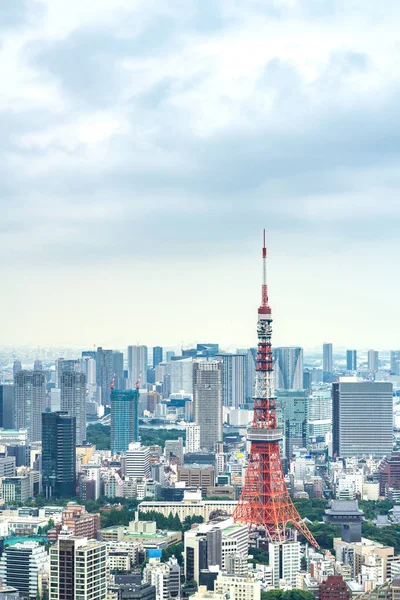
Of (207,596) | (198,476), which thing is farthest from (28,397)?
(207,596)

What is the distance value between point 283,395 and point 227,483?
1193 cm

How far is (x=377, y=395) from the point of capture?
42.2m

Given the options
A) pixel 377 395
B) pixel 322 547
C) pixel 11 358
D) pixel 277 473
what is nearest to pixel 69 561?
pixel 322 547

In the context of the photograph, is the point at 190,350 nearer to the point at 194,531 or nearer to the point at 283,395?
the point at 283,395

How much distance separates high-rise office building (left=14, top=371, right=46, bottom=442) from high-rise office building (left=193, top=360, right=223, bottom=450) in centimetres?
510

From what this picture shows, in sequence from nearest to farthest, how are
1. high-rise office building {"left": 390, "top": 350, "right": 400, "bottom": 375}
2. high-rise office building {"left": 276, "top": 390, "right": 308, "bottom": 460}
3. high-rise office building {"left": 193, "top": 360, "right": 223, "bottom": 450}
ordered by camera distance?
high-rise office building {"left": 276, "top": 390, "right": 308, "bottom": 460} → high-rise office building {"left": 193, "top": 360, "right": 223, "bottom": 450} → high-rise office building {"left": 390, "top": 350, "right": 400, "bottom": 375}

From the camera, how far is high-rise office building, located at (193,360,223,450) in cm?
4359

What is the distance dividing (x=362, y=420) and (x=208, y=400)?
6003 millimetres

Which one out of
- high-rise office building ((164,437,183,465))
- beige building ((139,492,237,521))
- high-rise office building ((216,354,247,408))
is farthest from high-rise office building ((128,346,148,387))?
beige building ((139,492,237,521))

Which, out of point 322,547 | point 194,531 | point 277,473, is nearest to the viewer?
point 194,531

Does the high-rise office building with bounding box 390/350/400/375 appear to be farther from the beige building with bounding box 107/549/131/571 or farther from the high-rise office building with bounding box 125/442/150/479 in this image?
the beige building with bounding box 107/549/131/571

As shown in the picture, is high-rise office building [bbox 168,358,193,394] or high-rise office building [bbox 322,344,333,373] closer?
high-rise office building [bbox 168,358,193,394]

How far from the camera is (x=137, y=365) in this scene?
56562 mm

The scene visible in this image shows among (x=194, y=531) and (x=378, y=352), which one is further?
(x=378, y=352)
